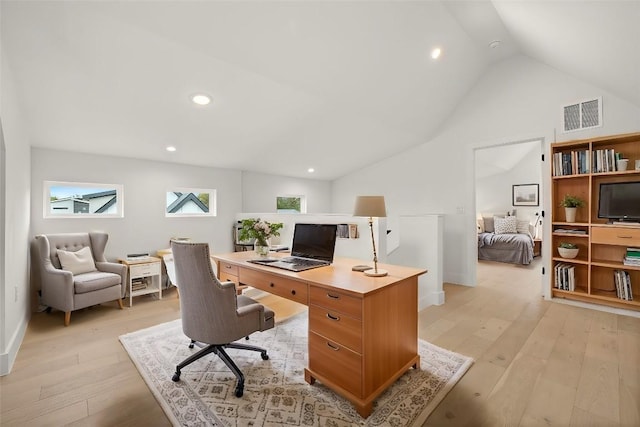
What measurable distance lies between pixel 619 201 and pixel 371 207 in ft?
10.6

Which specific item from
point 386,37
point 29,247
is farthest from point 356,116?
point 29,247

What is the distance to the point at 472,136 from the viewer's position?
449cm

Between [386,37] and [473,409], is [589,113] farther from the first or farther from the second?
[473,409]

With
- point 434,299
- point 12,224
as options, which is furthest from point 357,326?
point 12,224

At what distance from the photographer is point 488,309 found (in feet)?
11.2

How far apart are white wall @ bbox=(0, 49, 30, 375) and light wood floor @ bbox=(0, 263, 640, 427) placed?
7.8 inches

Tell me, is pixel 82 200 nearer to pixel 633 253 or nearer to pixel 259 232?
pixel 259 232

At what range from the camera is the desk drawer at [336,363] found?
168 cm

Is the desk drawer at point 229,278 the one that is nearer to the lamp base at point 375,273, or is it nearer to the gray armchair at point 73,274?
the lamp base at point 375,273

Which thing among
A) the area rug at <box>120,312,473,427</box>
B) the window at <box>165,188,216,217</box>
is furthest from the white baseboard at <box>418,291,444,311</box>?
the window at <box>165,188,216,217</box>

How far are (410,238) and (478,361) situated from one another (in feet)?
6.38

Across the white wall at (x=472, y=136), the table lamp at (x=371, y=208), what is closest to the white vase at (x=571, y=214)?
the white wall at (x=472, y=136)

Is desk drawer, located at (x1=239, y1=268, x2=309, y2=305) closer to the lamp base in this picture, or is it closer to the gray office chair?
the gray office chair

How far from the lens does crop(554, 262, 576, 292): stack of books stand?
3.59 metres
